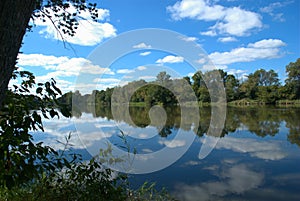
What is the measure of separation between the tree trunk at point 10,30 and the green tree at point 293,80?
54.2 metres

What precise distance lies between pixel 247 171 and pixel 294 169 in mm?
1285

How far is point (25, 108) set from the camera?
1809mm

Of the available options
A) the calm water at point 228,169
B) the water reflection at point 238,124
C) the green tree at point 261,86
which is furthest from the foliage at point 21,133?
the green tree at point 261,86

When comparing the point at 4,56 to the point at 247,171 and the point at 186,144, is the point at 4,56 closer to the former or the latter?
the point at 247,171

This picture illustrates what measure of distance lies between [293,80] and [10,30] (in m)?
58.1

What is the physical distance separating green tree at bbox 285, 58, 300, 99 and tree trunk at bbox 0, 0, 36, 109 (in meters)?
54.2

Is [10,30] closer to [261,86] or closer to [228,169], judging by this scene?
[228,169]

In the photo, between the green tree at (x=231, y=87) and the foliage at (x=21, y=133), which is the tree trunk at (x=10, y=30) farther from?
the green tree at (x=231, y=87)

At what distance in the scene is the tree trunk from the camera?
1227 millimetres

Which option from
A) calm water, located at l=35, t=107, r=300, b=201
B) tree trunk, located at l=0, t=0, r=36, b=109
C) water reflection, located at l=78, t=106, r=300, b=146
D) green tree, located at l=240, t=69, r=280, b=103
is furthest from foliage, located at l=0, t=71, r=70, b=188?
green tree, located at l=240, t=69, r=280, b=103

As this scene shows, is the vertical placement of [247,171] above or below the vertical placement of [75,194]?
below

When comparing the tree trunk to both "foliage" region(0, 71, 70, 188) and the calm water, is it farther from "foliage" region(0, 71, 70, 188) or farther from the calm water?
the calm water

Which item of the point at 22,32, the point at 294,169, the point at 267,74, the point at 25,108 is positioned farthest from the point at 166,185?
the point at 267,74

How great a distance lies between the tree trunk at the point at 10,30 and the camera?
4.02 feet
